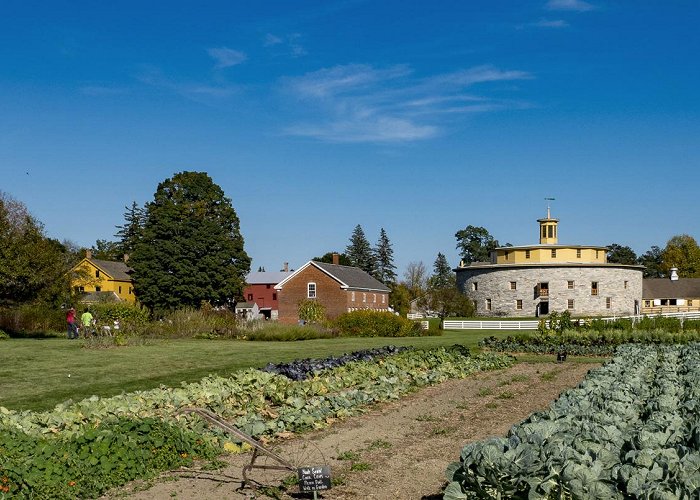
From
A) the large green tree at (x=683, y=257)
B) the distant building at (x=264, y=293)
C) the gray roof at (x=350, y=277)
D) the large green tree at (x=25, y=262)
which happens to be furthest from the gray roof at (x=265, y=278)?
the large green tree at (x=683, y=257)

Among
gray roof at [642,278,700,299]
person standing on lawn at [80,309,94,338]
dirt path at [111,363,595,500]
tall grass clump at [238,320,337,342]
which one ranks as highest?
gray roof at [642,278,700,299]

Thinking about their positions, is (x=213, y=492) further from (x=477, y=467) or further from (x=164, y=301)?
(x=164, y=301)

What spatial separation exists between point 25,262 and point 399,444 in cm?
2713

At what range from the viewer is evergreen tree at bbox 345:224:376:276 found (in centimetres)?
11275

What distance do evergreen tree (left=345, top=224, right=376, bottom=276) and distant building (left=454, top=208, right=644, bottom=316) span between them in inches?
1435

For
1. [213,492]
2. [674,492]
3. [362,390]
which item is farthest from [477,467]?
[362,390]

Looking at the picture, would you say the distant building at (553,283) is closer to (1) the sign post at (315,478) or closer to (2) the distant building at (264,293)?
(2) the distant building at (264,293)

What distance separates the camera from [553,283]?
73.2 metres

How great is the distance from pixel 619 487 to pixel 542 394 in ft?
36.1

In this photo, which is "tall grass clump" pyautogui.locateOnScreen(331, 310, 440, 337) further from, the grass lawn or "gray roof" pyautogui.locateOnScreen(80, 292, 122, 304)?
"gray roof" pyautogui.locateOnScreen(80, 292, 122, 304)

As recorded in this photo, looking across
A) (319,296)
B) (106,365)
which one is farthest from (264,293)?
(106,365)

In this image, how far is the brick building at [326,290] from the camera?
2432 inches

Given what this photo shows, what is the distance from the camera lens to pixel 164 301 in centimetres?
5981

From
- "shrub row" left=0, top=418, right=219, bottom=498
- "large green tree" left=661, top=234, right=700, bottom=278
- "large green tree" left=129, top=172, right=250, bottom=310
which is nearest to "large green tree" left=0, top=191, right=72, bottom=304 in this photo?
"large green tree" left=129, top=172, right=250, bottom=310
